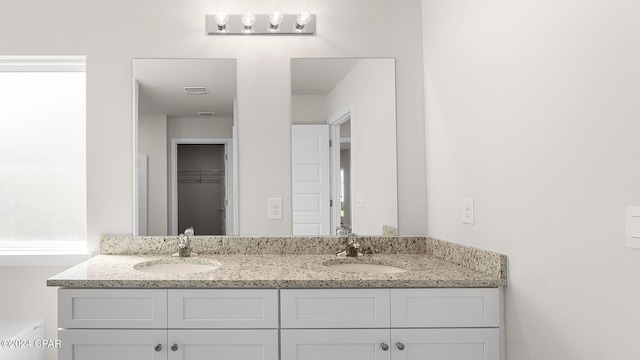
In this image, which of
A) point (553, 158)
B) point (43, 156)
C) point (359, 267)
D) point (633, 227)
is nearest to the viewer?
point (633, 227)

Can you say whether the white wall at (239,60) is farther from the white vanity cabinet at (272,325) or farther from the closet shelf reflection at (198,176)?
the white vanity cabinet at (272,325)

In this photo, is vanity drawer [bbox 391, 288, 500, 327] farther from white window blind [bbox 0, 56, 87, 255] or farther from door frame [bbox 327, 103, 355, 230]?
white window blind [bbox 0, 56, 87, 255]

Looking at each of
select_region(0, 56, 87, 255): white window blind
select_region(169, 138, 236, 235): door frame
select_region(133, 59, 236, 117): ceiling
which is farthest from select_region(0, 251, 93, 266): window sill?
select_region(133, 59, 236, 117): ceiling

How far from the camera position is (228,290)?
1589 millimetres

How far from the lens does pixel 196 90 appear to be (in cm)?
228

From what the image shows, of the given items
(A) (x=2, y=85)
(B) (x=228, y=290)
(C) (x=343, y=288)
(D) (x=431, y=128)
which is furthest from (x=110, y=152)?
(D) (x=431, y=128)

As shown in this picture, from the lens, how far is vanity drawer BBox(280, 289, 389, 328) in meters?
1.59

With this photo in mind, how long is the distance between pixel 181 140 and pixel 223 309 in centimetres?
107

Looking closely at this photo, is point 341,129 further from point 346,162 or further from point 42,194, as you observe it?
point 42,194

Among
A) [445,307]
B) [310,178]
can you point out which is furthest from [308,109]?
[445,307]

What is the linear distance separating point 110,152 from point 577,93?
2.15 meters

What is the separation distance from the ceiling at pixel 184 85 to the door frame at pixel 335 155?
1.88ft

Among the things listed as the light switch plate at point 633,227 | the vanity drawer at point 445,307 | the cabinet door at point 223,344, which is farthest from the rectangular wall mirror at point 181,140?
the light switch plate at point 633,227

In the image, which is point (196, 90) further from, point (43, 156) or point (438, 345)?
point (438, 345)
